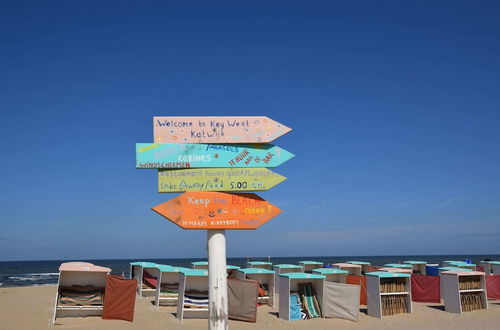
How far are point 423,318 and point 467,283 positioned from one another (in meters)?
3.03

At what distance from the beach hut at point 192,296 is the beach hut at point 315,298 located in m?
2.99

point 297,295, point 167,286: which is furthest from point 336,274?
point 167,286

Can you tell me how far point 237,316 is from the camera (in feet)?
51.7

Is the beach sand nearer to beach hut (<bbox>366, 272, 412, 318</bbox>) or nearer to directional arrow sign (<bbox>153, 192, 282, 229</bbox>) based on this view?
beach hut (<bbox>366, 272, 412, 318</bbox>)

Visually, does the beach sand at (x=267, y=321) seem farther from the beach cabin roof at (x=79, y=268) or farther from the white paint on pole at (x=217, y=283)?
the white paint on pole at (x=217, y=283)

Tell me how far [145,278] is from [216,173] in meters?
17.5

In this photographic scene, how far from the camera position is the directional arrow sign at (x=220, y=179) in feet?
24.0

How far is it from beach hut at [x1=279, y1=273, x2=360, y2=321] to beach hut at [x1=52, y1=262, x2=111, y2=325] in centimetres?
675

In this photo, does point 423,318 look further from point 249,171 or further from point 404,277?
point 249,171

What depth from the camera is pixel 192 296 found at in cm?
1658

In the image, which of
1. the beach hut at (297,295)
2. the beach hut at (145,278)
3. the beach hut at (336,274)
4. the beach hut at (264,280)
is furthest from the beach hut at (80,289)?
the beach hut at (336,274)

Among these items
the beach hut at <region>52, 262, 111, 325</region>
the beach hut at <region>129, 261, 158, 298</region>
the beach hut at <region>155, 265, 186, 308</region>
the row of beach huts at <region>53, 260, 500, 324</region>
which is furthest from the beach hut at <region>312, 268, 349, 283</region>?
the beach hut at <region>52, 262, 111, 325</region>

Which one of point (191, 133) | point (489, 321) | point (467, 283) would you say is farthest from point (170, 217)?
point (467, 283)

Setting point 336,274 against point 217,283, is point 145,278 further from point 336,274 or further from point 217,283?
point 217,283
